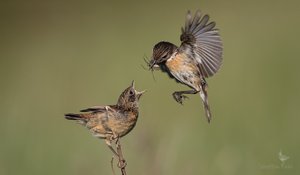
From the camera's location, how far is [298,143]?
9.24 m

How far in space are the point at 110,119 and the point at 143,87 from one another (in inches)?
265

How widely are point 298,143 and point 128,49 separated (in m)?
7.37

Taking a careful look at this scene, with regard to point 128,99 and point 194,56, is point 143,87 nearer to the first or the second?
point 194,56

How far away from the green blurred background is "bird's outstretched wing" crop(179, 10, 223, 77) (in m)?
0.88

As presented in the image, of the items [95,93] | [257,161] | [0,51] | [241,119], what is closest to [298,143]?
[257,161]

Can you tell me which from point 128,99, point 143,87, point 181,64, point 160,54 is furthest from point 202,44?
point 143,87

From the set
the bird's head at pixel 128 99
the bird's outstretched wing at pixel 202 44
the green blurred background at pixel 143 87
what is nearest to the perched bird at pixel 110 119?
the bird's head at pixel 128 99

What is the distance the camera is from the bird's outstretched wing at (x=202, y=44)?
7121 mm

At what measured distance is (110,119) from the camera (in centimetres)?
641

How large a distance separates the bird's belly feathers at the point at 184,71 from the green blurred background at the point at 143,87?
0.79 m

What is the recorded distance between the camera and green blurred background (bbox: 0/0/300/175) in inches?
357

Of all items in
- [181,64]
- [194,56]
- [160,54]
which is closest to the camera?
[160,54]

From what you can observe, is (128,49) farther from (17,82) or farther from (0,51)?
(0,51)

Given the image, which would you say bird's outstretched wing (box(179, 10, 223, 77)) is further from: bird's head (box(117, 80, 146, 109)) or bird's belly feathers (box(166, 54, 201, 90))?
bird's head (box(117, 80, 146, 109))
